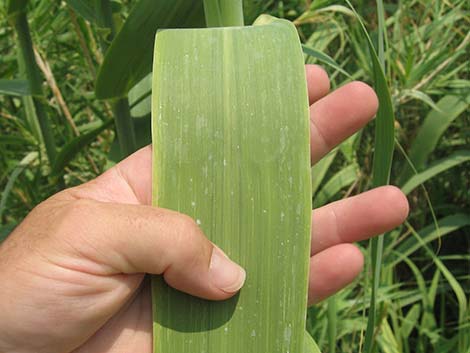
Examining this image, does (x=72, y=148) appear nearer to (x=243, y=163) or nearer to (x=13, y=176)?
(x=13, y=176)

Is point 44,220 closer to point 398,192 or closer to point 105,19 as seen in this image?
point 105,19

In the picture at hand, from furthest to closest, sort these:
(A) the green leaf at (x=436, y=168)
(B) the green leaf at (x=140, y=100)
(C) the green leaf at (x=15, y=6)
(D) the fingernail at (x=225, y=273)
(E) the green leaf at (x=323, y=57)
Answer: (A) the green leaf at (x=436, y=168) → (B) the green leaf at (x=140, y=100) → (C) the green leaf at (x=15, y=6) → (E) the green leaf at (x=323, y=57) → (D) the fingernail at (x=225, y=273)

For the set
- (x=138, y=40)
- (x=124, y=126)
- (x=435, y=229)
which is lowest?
(x=435, y=229)

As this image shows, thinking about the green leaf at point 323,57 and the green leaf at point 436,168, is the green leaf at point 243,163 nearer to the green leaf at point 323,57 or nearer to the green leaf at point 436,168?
the green leaf at point 323,57

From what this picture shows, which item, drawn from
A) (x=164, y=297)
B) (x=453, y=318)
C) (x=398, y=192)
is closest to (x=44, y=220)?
(x=164, y=297)

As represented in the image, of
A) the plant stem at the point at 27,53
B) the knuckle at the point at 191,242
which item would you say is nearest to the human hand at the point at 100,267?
the knuckle at the point at 191,242

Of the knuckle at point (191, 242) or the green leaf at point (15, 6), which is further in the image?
the green leaf at point (15, 6)

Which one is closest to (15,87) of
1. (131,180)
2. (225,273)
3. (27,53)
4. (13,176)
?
(27,53)
